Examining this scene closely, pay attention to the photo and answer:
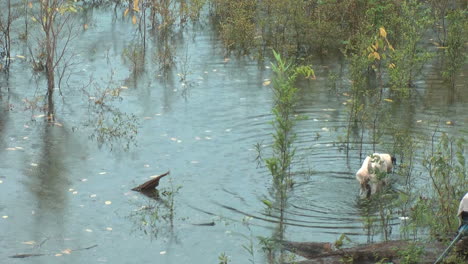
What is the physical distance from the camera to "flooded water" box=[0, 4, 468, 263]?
8.83 meters

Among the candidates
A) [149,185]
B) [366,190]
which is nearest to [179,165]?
[149,185]

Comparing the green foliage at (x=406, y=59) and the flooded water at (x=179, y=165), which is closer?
the flooded water at (x=179, y=165)

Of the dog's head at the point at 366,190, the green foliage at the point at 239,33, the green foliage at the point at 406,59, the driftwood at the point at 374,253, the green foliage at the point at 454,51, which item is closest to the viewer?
the driftwood at the point at 374,253

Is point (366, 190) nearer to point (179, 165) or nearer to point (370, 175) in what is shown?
point (370, 175)

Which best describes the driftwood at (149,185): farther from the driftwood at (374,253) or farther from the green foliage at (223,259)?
the driftwood at (374,253)

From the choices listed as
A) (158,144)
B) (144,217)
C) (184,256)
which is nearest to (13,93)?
(158,144)

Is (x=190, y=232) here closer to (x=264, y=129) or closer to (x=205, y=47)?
(x=264, y=129)

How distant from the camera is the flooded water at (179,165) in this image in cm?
883

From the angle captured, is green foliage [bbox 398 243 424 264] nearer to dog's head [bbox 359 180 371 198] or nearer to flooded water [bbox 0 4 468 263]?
flooded water [bbox 0 4 468 263]

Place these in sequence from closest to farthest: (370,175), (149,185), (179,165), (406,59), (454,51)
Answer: (370,175) → (149,185) → (179,165) → (406,59) → (454,51)

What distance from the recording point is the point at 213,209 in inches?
377

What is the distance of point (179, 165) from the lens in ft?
36.4

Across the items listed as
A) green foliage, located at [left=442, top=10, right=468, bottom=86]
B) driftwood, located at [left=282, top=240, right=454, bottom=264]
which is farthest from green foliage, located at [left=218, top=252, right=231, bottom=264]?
green foliage, located at [left=442, top=10, right=468, bottom=86]

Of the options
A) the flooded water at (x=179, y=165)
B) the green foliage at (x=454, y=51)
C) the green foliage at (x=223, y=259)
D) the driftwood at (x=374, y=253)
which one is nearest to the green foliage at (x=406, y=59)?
the flooded water at (x=179, y=165)
